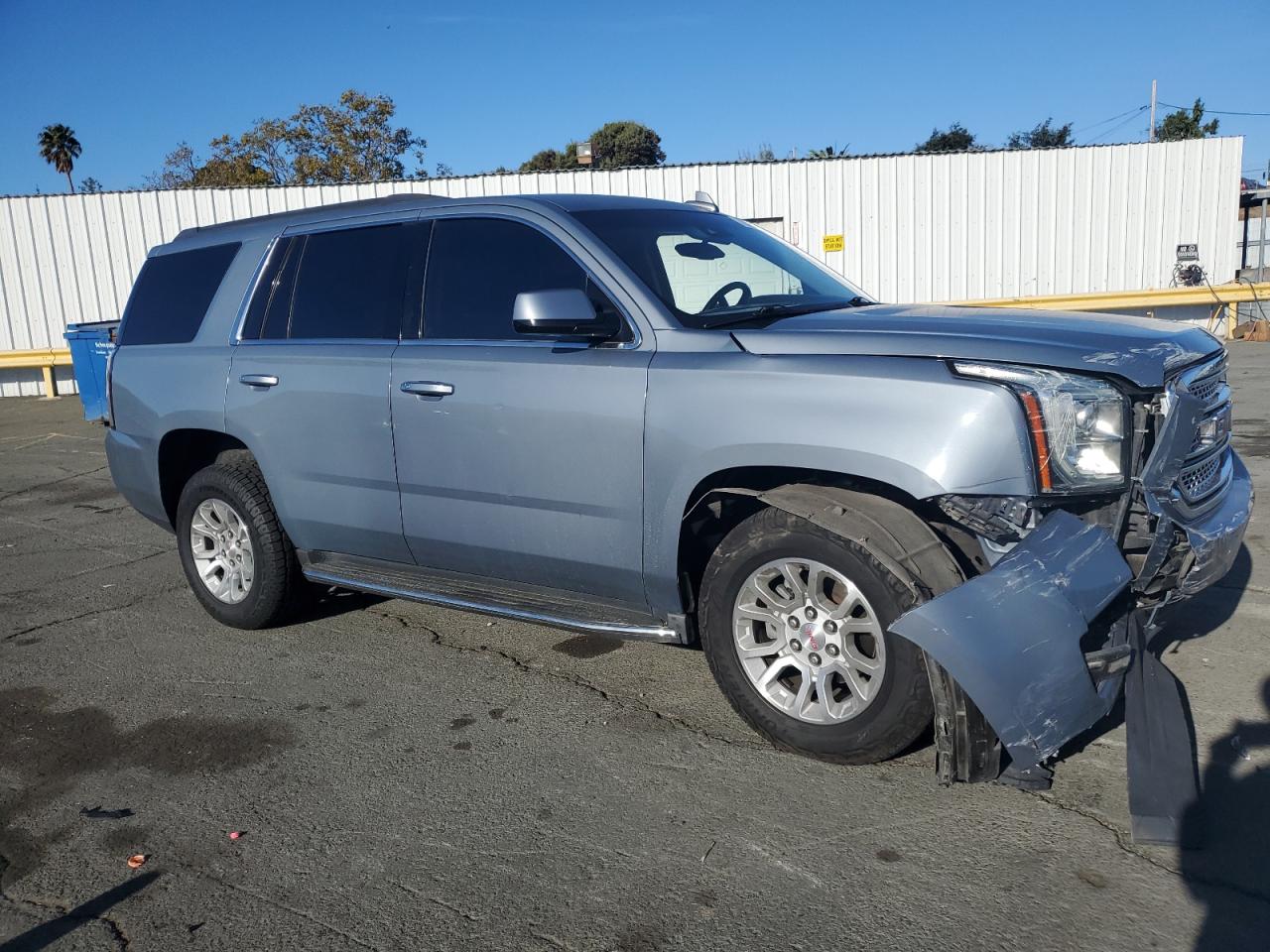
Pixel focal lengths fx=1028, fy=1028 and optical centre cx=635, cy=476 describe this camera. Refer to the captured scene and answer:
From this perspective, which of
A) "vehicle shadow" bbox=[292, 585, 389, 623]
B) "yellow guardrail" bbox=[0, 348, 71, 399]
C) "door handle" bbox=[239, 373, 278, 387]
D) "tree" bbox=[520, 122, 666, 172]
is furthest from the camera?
"tree" bbox=[520, 122, 666, 172]

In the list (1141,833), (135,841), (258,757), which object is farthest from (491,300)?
(1141,833)

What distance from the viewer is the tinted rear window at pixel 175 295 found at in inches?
210

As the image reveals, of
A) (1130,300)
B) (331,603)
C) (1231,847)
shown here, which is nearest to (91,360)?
(331,603)

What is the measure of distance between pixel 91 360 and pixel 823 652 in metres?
12.4

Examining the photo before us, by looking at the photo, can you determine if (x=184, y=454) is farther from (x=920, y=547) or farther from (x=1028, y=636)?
(x=1028, y=636)

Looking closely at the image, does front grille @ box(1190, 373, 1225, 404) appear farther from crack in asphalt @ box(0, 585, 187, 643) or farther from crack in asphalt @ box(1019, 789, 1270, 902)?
crack in asphalt @ box(0, 585, 187, 643)

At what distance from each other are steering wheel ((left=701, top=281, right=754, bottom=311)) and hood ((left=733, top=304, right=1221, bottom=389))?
1.12 feet

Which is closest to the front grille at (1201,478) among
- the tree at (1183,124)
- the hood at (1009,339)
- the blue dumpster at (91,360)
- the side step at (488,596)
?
the hood at (1009,339)

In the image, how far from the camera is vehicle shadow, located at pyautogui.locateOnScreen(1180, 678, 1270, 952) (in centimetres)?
258

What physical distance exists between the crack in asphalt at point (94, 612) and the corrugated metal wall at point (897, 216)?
12355 millimetres

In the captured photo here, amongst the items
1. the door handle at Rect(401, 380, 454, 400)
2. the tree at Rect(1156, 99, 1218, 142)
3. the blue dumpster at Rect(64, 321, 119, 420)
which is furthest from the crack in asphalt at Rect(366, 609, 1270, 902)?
the tree at Rect(1156, 99, 1218, 142)

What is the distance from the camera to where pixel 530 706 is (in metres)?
4.21

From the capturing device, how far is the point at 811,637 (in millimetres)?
3486

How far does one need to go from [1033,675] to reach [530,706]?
2.06 meters
